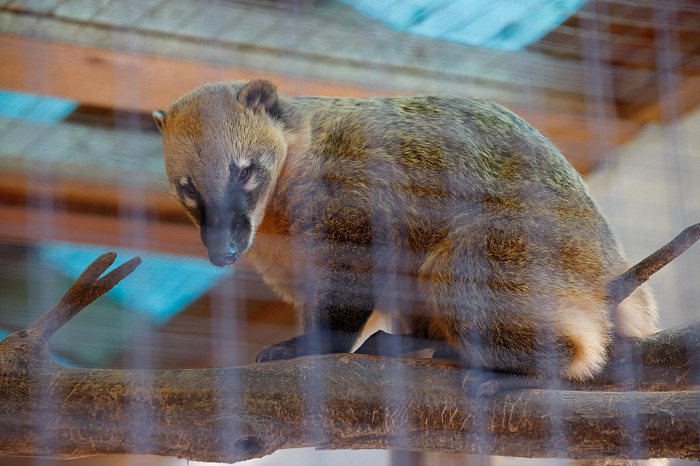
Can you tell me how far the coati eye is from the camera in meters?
2.95

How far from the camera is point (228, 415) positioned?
2.18 metres

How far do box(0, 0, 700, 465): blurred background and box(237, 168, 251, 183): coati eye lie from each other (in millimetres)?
565

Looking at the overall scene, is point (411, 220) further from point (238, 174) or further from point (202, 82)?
point (202, 82)

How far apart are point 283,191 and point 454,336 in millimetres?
956

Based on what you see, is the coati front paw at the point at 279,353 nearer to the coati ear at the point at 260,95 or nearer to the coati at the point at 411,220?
the coati at the point at 411,220

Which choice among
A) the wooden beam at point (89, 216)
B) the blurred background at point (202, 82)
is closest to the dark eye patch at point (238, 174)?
the wooden beam at point (89, 216)

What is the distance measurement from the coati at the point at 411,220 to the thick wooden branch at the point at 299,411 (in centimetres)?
26

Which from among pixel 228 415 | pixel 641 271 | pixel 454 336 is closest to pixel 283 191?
pixel 454 336

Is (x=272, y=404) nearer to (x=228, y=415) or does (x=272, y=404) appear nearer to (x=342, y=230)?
(x=228, y=415)

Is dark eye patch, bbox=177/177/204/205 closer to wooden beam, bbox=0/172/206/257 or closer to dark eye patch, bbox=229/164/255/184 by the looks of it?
dark eye patch, bbox=229/164/255/184

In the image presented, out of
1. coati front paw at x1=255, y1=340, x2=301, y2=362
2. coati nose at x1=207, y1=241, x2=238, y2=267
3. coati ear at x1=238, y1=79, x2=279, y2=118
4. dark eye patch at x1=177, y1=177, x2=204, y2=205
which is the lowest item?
coati front paw at x1=255, y1=340, x2=301, y2=362

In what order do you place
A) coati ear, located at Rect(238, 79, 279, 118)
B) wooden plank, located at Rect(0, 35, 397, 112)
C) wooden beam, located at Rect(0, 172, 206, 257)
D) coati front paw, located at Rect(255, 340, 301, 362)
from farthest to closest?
wooden beam, located at Rect(0, 172, 206, 257) → coati ear, located at Rect(238, 79, 279, 118) → wooden plank, located at Rect(0, 35, 397, 112) → coati front paw, located at Rect(255, 340, 301, 362)

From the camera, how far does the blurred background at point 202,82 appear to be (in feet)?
10.6

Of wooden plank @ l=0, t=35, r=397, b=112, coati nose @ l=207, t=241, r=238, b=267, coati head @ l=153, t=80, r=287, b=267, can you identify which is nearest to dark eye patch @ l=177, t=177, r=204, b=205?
coati head @ l=153, t=80, r=287, b=267
